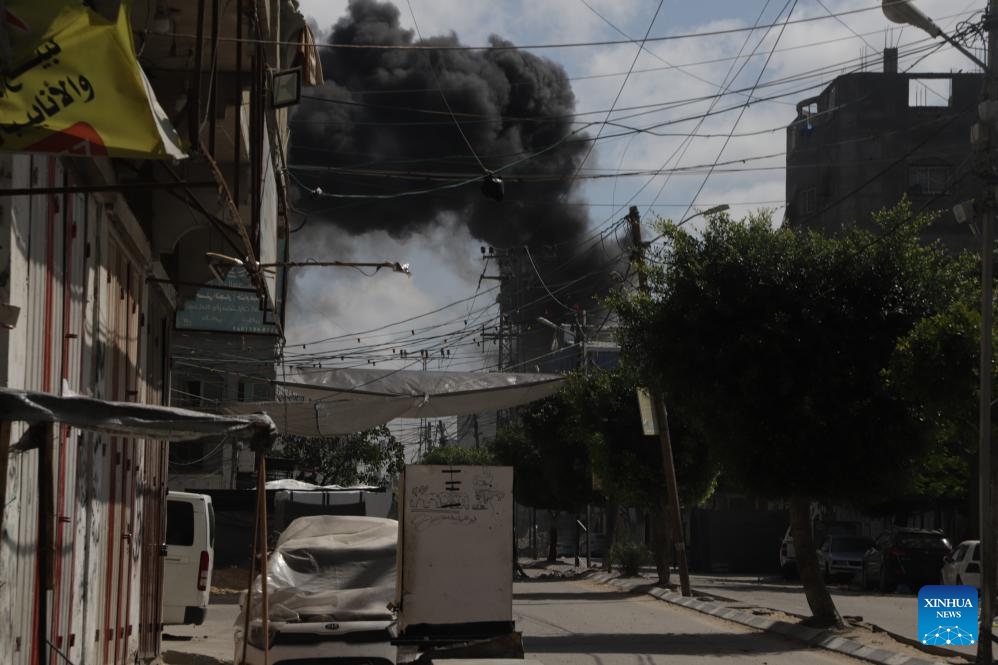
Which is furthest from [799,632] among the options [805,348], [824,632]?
[805,348]

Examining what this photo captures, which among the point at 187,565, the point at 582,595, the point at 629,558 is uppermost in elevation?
the point at 187,565

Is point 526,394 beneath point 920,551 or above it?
above

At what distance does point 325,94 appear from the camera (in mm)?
33844

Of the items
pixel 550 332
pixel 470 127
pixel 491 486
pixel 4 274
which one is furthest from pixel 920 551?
pixel 550 332

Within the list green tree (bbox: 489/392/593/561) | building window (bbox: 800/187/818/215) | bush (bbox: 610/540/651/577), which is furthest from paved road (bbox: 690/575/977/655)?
building window (bbox: 800/187/818/215)

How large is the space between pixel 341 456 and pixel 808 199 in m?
24.4

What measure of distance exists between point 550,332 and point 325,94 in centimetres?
3710

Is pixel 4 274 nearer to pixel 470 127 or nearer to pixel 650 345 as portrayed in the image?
pixel 650 345

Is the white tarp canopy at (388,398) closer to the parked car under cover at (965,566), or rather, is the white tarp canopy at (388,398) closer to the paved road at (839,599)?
the paved road at (839,599)

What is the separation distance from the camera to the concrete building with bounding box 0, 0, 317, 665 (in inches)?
279

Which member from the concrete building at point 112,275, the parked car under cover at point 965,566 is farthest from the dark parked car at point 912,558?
the concrete building at point 112,275

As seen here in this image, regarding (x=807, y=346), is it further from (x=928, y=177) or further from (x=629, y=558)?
(x=928, y=177)

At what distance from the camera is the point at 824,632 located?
61.7 feet

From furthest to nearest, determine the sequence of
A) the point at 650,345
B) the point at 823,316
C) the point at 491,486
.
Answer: the point at 650,345, the point at 823,316, the point at 491,486
